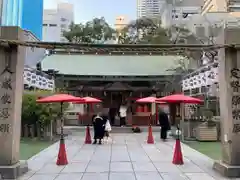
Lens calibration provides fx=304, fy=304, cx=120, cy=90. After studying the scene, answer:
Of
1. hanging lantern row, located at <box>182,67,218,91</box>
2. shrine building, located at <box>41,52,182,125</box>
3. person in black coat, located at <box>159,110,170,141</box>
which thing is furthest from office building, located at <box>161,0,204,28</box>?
person in black coat, located at <box>159,110,170,141</box>

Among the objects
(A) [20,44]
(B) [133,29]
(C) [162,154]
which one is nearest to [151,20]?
(B) [133,29]

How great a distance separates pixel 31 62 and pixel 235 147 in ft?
54.2

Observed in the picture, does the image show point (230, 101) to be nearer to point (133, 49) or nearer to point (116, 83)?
point (133, 49)

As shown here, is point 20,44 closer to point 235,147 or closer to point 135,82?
point 235,147

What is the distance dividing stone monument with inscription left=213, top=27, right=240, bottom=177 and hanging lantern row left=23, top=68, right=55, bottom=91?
455 inches

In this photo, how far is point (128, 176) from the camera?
27.3ft

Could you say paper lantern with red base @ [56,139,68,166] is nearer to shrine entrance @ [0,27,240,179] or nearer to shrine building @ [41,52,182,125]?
shrine entrance @ [0,27,240,179]

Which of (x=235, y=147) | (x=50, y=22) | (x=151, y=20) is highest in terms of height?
(x=50, y=22)

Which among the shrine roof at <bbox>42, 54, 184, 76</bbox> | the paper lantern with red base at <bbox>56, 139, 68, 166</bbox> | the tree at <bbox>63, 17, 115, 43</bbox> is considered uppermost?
the tree at <bbox>63, 17, 115, 43</bbox>

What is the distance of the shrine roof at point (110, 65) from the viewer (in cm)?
2638

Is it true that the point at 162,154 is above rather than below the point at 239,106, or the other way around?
below

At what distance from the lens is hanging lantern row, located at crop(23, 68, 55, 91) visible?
17359mm

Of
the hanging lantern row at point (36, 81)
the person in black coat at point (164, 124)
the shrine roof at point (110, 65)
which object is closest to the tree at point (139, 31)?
the shrine roof at point (110, 65)

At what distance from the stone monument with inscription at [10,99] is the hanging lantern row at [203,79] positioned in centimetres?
1017
